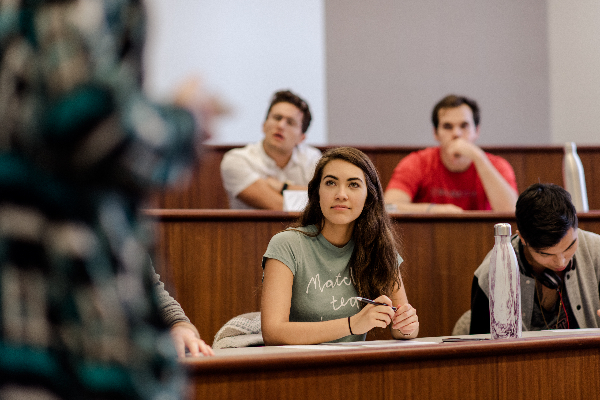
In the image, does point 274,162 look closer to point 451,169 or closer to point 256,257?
point 451,169

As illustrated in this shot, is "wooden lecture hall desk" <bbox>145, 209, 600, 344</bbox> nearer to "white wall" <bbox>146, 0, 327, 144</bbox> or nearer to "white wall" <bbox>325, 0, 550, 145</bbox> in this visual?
"white wall" <bbox>146, 0, 327, 144</bbox>

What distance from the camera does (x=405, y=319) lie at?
4.29 feet

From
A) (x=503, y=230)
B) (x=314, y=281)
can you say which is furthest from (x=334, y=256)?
(x=503, y=230)

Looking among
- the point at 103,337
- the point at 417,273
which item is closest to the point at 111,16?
the point at 103,337

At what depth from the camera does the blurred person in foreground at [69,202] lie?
1.42 feet

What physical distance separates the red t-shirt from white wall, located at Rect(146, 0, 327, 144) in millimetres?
1234

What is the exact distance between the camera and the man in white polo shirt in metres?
2.40

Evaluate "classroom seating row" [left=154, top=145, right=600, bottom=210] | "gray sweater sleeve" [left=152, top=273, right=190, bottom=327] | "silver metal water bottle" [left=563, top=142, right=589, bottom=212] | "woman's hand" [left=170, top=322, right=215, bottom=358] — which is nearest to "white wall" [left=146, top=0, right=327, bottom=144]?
"classroom seating row" [left=154, top=145, right=600, bottom=210]

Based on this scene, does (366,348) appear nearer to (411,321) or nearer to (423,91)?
(411,321)

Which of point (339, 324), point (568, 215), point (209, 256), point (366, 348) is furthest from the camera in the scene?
point (209, 256)

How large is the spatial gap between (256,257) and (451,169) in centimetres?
101

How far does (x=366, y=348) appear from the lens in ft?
3.34

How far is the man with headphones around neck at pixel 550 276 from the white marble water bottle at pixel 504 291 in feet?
0.76

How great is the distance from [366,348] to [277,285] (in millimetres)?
415
